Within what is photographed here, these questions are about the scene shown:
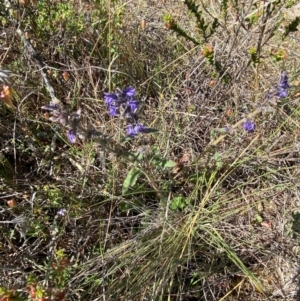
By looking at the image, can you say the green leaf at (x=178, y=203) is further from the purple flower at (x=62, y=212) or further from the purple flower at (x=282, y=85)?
the purple flower at (x=282, y=85)

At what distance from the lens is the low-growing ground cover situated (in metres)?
1.55

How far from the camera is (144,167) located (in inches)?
65.2

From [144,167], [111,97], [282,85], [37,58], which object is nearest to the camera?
[111,97]

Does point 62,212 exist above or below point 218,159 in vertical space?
below

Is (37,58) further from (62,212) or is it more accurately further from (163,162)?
(163,162)

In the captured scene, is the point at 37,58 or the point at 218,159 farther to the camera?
the point at 37,58

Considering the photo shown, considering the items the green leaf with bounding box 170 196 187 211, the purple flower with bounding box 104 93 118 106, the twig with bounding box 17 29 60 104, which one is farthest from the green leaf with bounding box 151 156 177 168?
the twig with bounding box 17 29 60 104

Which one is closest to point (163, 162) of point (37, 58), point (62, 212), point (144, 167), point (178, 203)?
point (144, 167)

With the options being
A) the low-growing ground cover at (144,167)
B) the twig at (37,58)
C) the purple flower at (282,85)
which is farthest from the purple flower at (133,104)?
the twig at (37,58)

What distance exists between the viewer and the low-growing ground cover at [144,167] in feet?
5.08

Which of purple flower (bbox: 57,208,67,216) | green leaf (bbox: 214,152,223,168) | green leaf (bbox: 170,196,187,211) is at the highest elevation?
green leaf (bbox: 214,152,223,168)

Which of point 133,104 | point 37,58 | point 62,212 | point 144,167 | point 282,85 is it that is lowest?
point 62,212

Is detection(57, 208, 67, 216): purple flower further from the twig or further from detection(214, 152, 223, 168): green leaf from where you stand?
detection(214, 152, 223, 168): green leaf

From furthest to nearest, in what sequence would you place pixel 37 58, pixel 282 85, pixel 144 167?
pixel 37 58
pixel 144 167
pixel 282 85
